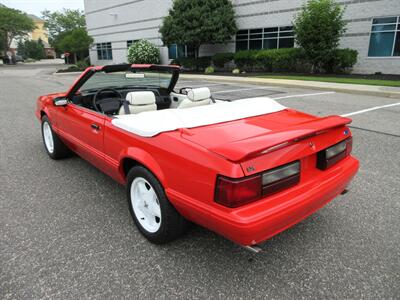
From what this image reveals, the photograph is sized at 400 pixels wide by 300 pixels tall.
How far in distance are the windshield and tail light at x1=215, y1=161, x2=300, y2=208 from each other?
88.7 inches

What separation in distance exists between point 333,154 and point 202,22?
20809mm

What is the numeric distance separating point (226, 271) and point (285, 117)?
58.8 inches

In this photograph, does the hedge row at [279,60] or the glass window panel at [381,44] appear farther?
the hedge row at [279,60]

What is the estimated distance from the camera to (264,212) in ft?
6.54

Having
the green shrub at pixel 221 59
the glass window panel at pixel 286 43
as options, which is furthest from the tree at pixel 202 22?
the glass window panel at pixel 286 43

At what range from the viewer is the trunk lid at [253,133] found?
200 cm

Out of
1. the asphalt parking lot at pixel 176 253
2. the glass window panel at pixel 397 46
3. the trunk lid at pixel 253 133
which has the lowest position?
the asphalt parking lot at pixel 176 253

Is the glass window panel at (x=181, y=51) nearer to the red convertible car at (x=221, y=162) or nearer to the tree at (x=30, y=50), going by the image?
the red convertible car at (x=221, y=162)

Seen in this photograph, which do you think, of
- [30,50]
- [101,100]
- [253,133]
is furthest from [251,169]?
[30,50]

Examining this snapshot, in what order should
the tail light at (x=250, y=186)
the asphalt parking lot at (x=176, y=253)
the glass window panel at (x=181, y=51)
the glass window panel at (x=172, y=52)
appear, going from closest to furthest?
1. the tail light at (x=250, y=186)
2. the asphalt parking lot at (x=176, y=253)
3. the glass window panel at (x=181, y=51)
4. the glass window panel at (x=172, y=52)

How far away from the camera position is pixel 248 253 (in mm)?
2555

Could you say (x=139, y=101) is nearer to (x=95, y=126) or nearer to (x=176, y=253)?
(x=95, y=126)

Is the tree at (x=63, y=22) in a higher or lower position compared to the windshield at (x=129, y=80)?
higher

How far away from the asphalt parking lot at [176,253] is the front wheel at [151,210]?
134 mm
